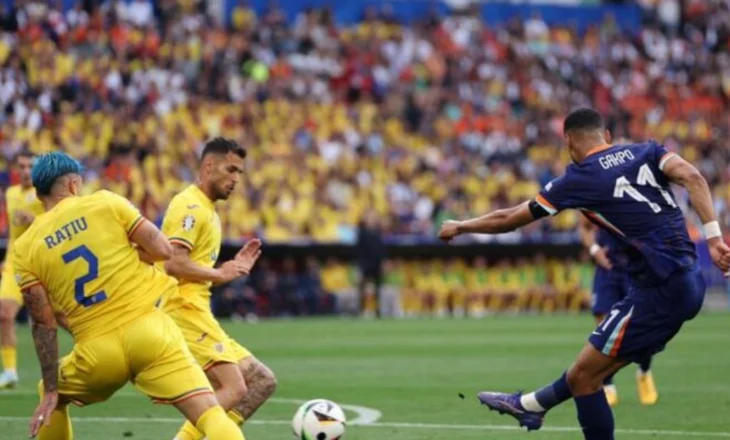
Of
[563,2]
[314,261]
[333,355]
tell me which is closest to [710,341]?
[333,355]

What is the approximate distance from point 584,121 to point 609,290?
234 inches

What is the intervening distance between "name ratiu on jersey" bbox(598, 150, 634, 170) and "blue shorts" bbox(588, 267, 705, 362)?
844 millimetres

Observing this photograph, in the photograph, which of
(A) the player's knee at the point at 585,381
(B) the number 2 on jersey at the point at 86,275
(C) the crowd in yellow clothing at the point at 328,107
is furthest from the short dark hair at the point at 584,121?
(C) the crowd in yellow clothing at the point at 328,107

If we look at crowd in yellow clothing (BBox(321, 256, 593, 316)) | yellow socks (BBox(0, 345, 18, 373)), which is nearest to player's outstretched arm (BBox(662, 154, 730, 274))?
yellow socks (BBox(0, 345, 18, 373))

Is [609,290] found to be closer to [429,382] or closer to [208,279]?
[429,382]

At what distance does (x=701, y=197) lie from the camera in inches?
410

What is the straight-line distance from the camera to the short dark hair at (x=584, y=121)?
34.7ft

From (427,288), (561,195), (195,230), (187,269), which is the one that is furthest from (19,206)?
(427,288)

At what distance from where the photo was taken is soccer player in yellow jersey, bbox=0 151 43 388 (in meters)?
17.0

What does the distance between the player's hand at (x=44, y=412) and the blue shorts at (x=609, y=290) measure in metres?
8.14

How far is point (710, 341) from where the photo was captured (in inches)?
965

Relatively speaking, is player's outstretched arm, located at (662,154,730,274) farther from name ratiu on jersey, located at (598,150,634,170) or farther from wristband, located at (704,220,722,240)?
name ratiu on jersey, located at (598,150,634,170)

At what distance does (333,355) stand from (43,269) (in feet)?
43.4

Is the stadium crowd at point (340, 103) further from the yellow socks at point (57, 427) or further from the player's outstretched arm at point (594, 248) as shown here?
the yellow socks at point (57, 427)
